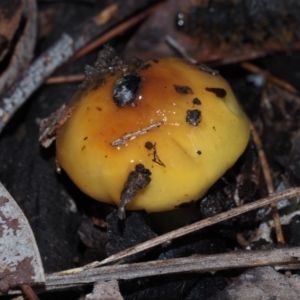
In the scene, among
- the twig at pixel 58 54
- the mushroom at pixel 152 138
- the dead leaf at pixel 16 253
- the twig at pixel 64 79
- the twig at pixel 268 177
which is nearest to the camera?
the dead leaf at pixel 16 253

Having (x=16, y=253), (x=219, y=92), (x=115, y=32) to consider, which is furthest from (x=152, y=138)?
(x=115, y=32)

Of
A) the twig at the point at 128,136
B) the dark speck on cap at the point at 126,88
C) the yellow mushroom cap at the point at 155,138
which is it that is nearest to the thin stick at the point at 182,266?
the yellow mushroom cap at the point at 155,138

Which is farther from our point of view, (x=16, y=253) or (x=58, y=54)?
(x=58, y=54)

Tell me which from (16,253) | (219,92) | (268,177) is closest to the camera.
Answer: (16,253)

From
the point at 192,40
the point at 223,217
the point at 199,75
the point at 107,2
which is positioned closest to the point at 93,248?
the point at 223,217

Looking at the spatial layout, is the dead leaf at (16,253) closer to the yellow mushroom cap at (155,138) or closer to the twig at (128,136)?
the yellow mushroom cap at (155,138)

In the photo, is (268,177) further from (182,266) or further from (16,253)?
(16,253)
